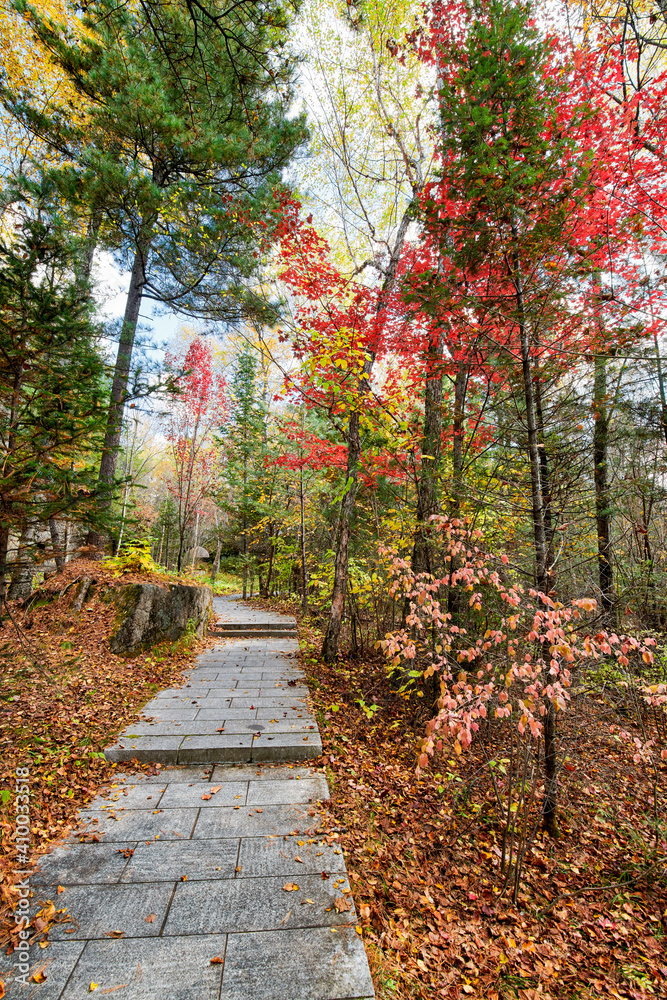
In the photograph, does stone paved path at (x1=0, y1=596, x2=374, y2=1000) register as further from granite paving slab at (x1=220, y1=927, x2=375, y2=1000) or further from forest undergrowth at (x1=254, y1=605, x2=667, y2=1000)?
forest undergrowth at (x1=254, y1=605, x2=667, y2=1000)

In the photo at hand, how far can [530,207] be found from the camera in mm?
2967

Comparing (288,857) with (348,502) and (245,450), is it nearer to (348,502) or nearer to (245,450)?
(348,502)

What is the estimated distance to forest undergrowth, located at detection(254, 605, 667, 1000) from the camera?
2.00 meters

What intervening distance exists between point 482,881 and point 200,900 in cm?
180

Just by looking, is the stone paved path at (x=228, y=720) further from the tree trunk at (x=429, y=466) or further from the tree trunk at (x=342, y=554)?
the tree trunk at (x=429, y=466)

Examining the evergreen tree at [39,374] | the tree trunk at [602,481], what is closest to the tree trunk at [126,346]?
the evergreen tree at [39,374]

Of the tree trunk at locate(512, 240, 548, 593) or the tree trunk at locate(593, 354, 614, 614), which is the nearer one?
the tree trunk at locate(512, 240, 548, 593)

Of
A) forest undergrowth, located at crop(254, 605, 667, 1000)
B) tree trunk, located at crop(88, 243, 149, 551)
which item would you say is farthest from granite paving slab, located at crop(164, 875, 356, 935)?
tree trunk, located at crop(88, 243, 149, 551)

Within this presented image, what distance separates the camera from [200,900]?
1998 millimetres

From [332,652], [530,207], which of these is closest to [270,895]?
[332,652]

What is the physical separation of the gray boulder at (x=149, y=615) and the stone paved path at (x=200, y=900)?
7.05ft

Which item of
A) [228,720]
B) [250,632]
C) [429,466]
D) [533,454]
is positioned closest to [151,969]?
[228,720]

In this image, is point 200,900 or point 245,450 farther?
point 245,450

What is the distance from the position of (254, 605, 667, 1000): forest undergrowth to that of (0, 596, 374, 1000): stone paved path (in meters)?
0.24
